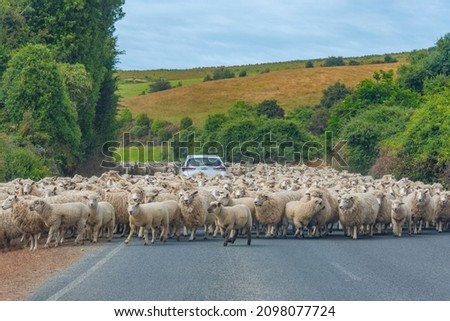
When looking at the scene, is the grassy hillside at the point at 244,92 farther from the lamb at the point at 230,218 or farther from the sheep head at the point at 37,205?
the sheep head at the point at 37,205

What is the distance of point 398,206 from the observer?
2294cm

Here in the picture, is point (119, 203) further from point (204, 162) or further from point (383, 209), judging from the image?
point (204, 162)

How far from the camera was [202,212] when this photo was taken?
21797 millimetres

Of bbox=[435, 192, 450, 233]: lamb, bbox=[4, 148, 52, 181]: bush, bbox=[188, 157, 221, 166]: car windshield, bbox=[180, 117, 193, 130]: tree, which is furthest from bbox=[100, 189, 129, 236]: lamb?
bbox=[180, 117, 193, 130]: tree

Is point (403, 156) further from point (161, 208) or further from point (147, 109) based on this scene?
point (147, 109)

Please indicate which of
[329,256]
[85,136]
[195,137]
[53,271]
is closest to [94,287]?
[53,271]

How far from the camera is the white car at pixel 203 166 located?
3788 cm

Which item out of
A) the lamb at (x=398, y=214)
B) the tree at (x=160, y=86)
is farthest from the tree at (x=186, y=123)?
the lamb at (x=398, y=214)

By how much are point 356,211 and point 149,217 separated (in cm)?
509

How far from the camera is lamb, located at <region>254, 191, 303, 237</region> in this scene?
22.5 m

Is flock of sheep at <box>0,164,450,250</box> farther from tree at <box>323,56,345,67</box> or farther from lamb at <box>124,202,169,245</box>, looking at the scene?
tree at <box>323,56,345,67</box>

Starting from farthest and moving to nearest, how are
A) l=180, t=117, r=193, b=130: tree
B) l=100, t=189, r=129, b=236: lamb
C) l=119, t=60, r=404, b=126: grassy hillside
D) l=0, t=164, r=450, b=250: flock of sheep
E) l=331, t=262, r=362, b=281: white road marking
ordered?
l=119, t=60, r=404, b=126: grassy hillside < l=180, t=117, r=193, b=130: tree < l=100, t=189, r=129, b=236: lamb < l=0, t=164, r=450, b=250: flock of sheep < l=331, t=262, r=362, b=281: white road marking

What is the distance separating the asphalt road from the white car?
53.8 feet

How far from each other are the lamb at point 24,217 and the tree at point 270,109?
8212 centimetres
